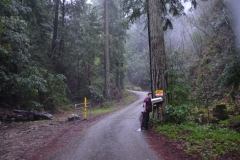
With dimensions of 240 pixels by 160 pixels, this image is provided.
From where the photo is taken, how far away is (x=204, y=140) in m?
6.61

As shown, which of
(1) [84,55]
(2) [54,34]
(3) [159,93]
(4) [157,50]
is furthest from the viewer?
(1) [84,55]

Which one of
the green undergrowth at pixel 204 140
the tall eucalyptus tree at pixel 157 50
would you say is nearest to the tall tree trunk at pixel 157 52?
the tall eucalyptus tree at pixel 157 50

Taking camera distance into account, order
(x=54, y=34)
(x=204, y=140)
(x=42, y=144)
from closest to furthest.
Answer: (x=204, y=140) → (x=42, y=144) → (x=54, y=34)

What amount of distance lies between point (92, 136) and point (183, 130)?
350 cm

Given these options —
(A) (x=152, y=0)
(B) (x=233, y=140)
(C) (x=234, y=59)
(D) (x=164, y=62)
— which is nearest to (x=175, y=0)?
(A) (x=152, y=0)

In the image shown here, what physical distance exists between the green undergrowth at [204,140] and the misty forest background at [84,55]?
1457 mm

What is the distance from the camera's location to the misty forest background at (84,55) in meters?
11.1

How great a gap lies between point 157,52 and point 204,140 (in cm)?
468

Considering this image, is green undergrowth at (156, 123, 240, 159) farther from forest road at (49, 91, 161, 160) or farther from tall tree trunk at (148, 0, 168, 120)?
tall tree trunk at (148, 0, 168, 120)

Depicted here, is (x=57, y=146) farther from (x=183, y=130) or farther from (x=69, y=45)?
(x=69, y=45)

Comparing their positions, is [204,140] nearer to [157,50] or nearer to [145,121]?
[145,121]

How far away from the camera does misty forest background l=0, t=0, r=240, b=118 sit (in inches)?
437

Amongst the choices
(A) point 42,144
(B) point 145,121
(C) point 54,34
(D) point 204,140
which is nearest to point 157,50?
(B) point 145,121

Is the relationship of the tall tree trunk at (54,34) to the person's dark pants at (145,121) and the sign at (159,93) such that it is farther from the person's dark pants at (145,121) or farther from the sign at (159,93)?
the person's dark pants at (145,121)
